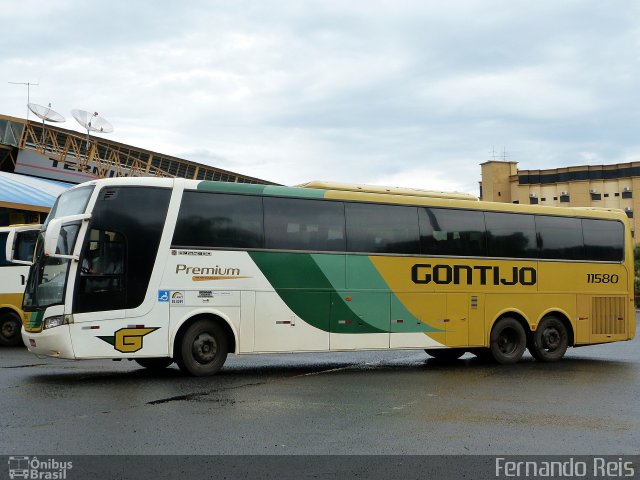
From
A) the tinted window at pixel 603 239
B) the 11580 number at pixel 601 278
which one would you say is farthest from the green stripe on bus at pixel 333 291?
the tinted window at pixel 603 239

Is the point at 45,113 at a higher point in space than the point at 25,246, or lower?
higher

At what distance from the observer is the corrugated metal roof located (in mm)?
29688

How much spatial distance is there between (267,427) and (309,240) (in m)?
6.14

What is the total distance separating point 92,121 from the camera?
142 feet

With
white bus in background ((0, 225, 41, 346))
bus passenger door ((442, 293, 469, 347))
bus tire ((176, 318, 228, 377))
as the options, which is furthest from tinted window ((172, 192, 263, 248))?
white bus in background ((0, 225, 41, 346))

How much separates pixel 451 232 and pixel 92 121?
3188cm

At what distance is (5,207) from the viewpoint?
1153 inches

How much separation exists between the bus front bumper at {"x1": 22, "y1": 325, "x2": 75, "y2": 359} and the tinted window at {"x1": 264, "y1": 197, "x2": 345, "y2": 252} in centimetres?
369

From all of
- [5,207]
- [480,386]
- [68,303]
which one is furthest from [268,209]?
[5,207]

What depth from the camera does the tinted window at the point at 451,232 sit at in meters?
15.6

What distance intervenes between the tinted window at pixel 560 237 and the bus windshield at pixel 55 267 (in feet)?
31.3

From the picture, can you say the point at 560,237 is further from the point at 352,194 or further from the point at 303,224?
the point at 303,224

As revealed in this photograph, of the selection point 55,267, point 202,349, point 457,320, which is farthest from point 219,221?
point 457,320
